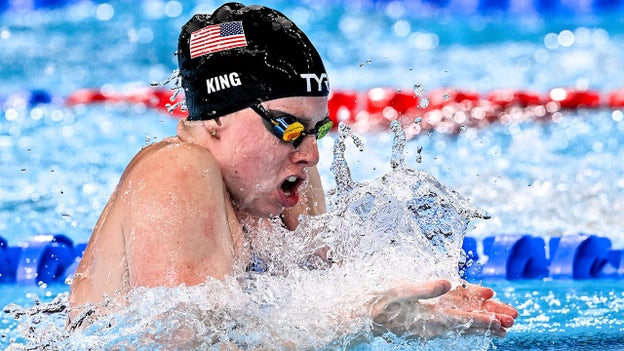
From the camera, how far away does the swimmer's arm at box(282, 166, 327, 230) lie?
7.98ft

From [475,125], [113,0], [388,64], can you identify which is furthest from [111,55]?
[475,125]

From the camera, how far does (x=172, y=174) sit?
73.1 inches

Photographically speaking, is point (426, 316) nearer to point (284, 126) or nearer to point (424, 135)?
point (284, 126)

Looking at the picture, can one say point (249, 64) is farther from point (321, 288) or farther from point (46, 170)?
point (46, 170)

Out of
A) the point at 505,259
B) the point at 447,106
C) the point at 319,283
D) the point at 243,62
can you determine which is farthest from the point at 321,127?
the point at 447,106

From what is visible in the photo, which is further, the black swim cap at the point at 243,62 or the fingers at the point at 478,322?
the black swim cap at the point at 243,62

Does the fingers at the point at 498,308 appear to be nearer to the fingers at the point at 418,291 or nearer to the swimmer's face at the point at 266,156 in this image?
the fingers at the point at 418,291

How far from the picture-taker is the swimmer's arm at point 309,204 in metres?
2.43

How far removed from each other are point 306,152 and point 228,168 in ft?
0.57

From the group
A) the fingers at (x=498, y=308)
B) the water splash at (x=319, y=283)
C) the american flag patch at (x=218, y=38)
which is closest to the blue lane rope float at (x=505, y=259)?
the water splash at (x=319, y=283)

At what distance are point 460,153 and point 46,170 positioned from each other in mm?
2186

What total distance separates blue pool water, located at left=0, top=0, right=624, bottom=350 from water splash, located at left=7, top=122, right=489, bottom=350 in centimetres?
43

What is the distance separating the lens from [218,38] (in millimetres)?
2033

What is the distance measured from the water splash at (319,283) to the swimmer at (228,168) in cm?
6
